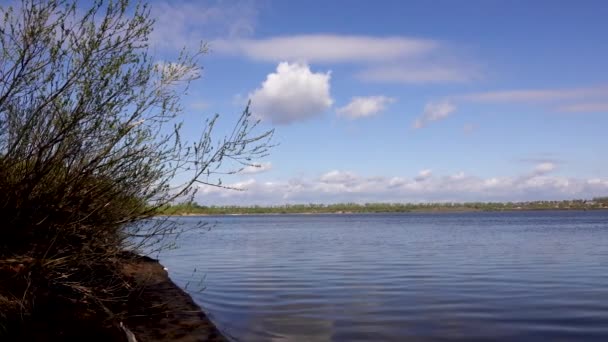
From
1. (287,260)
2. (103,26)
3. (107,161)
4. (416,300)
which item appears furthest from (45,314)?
(287,260)

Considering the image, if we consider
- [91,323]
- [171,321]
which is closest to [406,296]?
[171,321]

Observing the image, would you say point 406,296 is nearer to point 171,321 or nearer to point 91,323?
point 171,321

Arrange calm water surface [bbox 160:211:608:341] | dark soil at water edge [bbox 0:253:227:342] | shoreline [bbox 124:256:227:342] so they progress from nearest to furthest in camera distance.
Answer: dark soil at water edge [bbox 0:253:227:342] → shoreline [bbox 124:256:227:342] → calm water surface [bbox 160:211:608:341]

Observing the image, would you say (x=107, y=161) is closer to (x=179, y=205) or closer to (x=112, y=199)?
(x=112, y=199)

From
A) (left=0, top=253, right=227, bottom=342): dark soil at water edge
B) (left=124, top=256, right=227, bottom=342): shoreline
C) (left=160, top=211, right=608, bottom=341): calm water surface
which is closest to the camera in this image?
(left=0, top=253, right=227, bottom=342): dark soil at water edge

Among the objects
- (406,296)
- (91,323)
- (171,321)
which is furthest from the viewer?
(406,296)

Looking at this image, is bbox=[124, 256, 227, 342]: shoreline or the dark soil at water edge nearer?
the dark soil at water edge

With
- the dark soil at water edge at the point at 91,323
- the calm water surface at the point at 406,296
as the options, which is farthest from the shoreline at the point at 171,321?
the calm water surface at the point at 406,296

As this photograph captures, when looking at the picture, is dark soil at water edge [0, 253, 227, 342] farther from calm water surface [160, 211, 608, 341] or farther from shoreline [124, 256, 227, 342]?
calm water surface [160, 211, 608, 341]

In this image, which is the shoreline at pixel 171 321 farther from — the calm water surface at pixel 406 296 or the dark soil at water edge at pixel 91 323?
the calm water surface at pixel 406 296

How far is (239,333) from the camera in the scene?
14305 mm

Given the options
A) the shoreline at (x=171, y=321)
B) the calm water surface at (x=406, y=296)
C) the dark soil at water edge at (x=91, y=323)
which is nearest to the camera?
the dark soil at water edge at (x=91, y=323)

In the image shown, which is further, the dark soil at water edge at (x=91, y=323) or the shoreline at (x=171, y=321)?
the shoreline at (x=171, y=321)

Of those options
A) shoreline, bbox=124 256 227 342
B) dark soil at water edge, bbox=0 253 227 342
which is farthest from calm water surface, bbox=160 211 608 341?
dark soil at water edge, bbox=0 253 227 342
